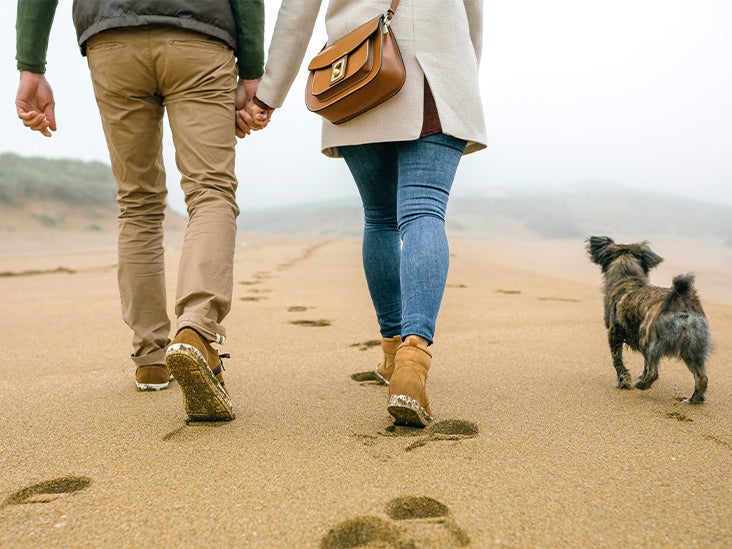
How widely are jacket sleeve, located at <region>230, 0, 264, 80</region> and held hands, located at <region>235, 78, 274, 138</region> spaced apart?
1.2 inches

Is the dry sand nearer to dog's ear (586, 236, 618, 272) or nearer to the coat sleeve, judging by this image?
dog's ear (586, 236, 618, 272)

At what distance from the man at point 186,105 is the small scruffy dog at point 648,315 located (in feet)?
4.59

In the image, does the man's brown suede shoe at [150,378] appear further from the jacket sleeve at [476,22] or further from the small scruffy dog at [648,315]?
the small scruffy dog at [648,315]

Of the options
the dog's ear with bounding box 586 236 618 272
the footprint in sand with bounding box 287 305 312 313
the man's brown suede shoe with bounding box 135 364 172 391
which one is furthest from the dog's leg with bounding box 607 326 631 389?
the footprint in sand with bounding box 287 305 312 313

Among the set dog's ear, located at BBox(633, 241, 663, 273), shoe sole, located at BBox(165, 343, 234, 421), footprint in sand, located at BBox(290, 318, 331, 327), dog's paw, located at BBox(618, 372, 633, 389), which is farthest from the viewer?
footprint in sand, located at BBox(290, 318, 331, 327)

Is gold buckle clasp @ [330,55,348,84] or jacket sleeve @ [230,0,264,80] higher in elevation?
jacket sleeve @ [230,0,264,80]

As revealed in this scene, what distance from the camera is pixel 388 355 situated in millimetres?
2047

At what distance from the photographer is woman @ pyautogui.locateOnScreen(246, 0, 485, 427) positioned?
5.19ft

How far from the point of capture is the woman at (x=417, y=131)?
158cm

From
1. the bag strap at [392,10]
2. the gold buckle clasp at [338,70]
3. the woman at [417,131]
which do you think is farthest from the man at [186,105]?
the bag strap at [392,10]

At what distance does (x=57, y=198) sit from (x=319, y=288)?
25.9 meters

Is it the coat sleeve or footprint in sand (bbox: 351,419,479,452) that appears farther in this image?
the coat sleeve

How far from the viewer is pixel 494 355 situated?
2.57m

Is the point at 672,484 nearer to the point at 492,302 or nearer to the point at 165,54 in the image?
the point at 165,54
